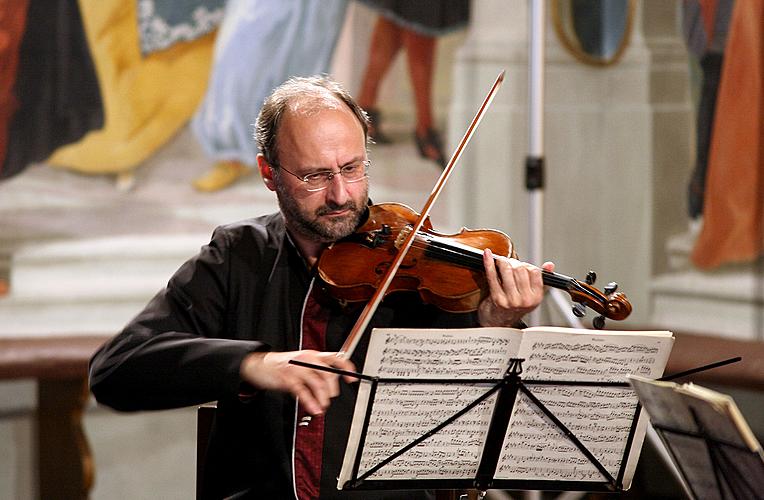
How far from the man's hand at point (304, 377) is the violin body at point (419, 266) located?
29cm

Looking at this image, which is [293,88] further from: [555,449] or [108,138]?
[108,138]

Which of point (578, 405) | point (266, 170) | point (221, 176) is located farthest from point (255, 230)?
point (221, 176)

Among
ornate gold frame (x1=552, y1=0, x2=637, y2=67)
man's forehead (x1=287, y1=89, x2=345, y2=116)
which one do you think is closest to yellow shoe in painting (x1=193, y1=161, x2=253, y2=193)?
ornate gold frame (x1=552, y1=0, x2=637, y2=67)

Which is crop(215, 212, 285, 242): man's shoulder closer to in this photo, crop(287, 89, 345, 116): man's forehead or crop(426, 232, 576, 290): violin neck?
crop(287, 89, 345, 116): man's forehead

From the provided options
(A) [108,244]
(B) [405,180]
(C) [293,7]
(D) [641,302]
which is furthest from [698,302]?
(A) [108,244]

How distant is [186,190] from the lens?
4297 millimetres

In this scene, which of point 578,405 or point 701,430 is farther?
point 578,405

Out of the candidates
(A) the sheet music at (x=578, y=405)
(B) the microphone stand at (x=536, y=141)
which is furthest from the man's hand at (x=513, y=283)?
(B) the microphone stand at (x=536, y=141)

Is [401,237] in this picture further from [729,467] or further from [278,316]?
[729,467]

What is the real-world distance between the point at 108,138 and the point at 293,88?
2.06m

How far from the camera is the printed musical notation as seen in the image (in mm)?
1851

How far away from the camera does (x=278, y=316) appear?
2.30 meters

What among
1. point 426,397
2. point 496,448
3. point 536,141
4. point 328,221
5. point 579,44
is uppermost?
point 579,44

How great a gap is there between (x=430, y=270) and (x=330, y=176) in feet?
0.94
